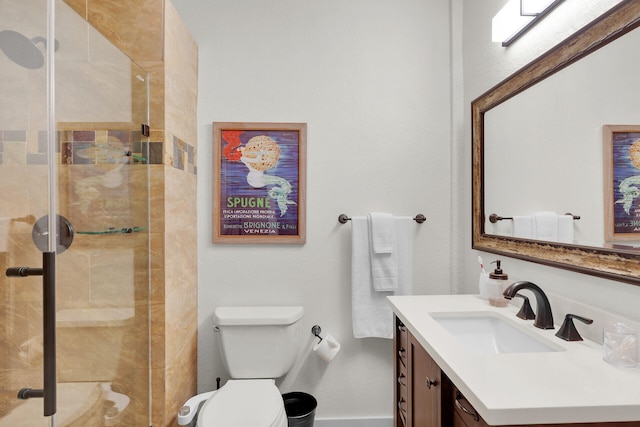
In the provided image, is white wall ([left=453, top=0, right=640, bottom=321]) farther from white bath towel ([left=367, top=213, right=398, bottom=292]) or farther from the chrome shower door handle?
the chrome shower door handle

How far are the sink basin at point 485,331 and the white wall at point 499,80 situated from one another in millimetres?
214

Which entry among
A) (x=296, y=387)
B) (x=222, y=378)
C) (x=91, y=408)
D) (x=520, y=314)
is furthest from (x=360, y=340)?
(x=91, y=408)

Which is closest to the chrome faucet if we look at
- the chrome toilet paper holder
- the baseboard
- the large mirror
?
the large mirror

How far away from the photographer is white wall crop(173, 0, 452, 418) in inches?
75.4

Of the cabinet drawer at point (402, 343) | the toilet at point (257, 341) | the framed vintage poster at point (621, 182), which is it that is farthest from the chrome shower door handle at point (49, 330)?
the framed vintage poster at point (621, 182)

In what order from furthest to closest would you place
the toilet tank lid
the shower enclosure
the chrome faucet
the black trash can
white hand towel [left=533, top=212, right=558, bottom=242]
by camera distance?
the black trash can, the toilet tank lid, white hand towel [left=533, top=212, right=558, bottom=242], the chrome faucet, the shower enclosure

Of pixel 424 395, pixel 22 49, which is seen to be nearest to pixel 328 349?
pixel 424 395

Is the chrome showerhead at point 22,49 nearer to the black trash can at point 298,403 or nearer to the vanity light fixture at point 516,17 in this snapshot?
the vanity light fixture at point 516,17

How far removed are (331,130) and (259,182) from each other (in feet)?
1.67

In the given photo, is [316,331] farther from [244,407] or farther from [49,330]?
[49,330]

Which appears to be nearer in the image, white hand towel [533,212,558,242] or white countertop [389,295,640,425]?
white countertop [389,295,640,425]

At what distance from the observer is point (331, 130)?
195 centimetres

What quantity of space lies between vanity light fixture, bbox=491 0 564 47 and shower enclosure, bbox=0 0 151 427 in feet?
5.23

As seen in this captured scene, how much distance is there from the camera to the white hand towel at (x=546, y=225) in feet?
4.04
